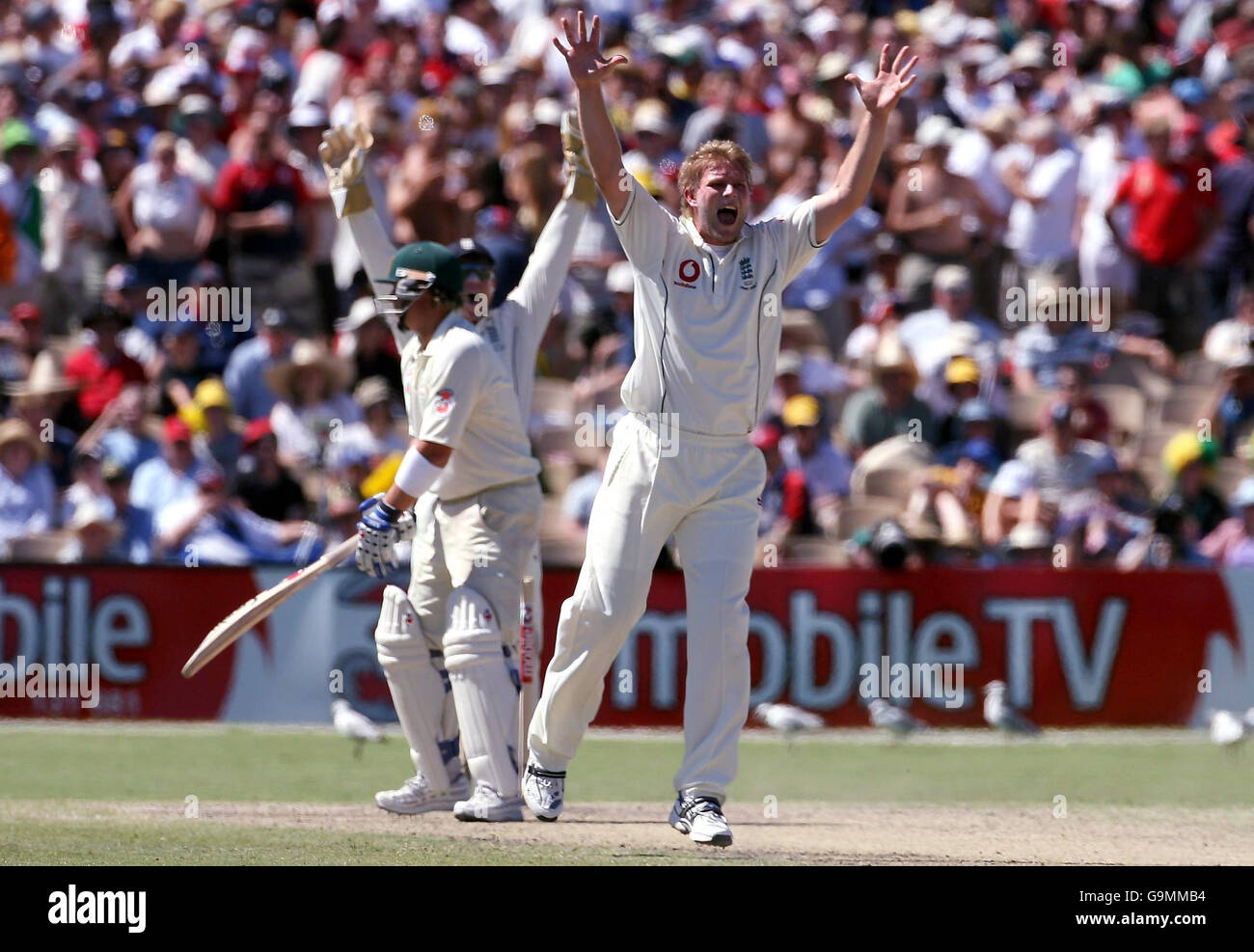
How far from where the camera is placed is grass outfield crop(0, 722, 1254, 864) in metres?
8.23

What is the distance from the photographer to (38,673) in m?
13.5

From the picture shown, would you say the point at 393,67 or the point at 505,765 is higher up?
the point at 393,67

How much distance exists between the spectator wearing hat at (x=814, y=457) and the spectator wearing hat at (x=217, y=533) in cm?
342

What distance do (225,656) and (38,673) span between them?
45.4 inches

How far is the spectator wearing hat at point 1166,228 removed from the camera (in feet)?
55.2

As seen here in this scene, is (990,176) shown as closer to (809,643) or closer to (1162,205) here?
(1162,205)

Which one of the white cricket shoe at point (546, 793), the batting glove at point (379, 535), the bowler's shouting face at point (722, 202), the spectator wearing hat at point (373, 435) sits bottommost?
the white cricket shoe at point (546, 793)

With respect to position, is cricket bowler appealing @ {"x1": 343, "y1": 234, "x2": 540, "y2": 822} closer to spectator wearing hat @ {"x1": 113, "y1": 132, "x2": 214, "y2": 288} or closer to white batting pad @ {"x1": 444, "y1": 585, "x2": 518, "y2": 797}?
white batting pad @ {"x1": 444, "y1": 585, "x2": 518, "y2": 797}

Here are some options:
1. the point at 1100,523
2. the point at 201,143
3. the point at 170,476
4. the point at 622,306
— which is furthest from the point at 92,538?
the point at 1100,523

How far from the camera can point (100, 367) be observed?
15.8 m

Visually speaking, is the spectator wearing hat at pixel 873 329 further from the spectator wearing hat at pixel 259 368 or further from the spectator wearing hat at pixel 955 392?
the spectator wearing hat at pixel 259 368

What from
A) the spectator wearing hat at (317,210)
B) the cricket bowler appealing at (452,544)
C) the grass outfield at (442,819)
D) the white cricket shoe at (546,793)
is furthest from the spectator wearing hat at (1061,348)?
the white cricket shoe at (546,793)

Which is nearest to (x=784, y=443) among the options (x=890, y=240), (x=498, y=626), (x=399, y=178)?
(x=890, y=240)
